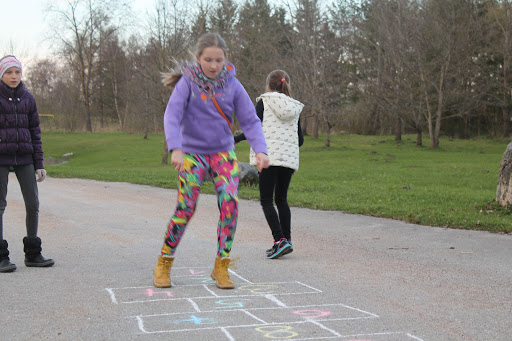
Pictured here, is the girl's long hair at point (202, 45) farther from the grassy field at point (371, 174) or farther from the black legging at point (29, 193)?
the grassy field at point (371, 174)

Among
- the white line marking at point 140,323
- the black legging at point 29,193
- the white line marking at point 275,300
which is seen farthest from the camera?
the black legging at point 29,193

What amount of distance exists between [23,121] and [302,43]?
35431mm

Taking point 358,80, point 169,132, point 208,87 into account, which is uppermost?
point 358,80

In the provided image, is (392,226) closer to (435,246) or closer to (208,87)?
(435,246)

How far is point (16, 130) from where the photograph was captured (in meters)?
5.54

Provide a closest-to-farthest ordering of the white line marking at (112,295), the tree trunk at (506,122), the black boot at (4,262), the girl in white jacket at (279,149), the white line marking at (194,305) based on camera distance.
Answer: the white line marking at (194,305) → the white line marking at (112,295) → the black boot at (4,262) → the girl in white jacket at (279,149) → the tree trunk at (506,122)

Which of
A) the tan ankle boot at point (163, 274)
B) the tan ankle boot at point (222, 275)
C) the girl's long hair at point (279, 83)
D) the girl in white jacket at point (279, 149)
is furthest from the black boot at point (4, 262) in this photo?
the girl's long hair at point (279, 83)

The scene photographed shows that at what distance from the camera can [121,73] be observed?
61656 millimetres

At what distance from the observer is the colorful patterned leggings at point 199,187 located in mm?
4609

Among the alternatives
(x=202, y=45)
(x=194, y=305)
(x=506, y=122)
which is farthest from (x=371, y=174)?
(x=506, y=122)

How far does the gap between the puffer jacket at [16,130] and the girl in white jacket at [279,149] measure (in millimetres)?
2181


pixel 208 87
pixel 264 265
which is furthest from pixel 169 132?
pixel 264 265

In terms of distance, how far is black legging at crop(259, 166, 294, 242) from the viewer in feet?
20.5

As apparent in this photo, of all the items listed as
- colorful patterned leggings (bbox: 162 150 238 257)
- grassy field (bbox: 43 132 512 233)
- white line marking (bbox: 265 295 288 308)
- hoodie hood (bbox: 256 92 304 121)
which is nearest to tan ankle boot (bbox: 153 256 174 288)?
colorful patterned leggings (bbox: 162 150 238 257)
